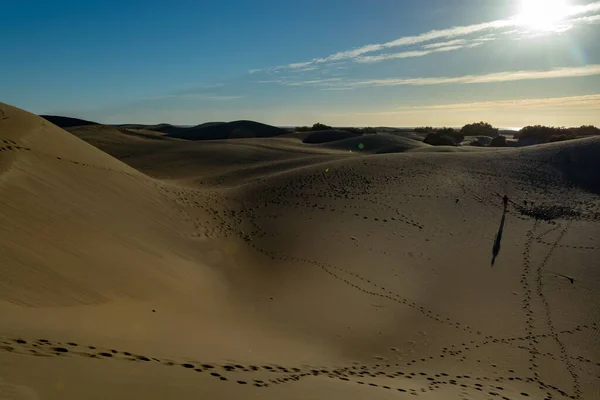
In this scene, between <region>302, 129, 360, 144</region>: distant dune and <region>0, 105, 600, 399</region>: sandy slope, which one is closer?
<region>0, 105, 600, 399</region>: sandy slope

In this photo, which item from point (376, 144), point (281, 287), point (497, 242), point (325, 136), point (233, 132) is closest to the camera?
point (281, 287)

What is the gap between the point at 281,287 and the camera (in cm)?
1057

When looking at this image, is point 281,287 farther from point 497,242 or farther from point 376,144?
point 376,144

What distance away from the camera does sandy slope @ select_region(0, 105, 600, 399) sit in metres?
5.46

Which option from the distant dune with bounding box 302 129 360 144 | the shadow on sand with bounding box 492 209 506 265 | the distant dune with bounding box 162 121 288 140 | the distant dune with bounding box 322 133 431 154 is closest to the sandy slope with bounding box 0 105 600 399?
the shadow on sand with bounding box 492 209 506 265

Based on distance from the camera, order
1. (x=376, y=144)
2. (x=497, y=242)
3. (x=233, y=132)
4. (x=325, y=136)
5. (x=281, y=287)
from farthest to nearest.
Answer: (x=233, y=132)
(x=325, y=136)
(x=376, y=144)
(x=497, y=242)
(x=281, y=287)

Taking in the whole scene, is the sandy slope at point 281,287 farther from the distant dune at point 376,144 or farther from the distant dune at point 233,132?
the distant dune at point 233,132

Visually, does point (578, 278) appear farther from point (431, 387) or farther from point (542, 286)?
point (431, 387)

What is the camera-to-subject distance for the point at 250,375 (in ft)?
18.7

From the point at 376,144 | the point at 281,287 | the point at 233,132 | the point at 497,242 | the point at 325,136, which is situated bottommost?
the point at 281,287

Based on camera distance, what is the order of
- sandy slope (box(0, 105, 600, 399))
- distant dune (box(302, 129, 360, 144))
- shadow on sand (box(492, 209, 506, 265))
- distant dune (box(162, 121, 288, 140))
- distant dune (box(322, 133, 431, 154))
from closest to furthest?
1. sandy slope (box(0, 105, 600, 399))
2. shadow on sand (box(492, 209, 506, 265))
3. distant dune (box(322, 133, 431, 154))
4. distant dune (box(302, 129, 360, 144))
5. distant dune (box(162, 121, 288, 140))

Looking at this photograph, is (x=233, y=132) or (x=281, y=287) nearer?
(x=281, y=287)

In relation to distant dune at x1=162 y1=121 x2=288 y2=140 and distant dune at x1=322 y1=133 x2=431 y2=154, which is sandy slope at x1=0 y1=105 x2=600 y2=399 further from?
distant dune at x1=162 y1=121 x2=288 y2=140

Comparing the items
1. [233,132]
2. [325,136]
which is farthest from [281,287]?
[233,132]
